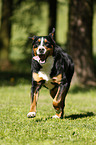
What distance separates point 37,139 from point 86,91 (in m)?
8.50

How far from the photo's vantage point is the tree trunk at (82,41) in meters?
14.4

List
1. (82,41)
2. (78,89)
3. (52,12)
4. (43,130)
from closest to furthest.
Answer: (43,130) < (78,89) < (82,41) < (52,12)

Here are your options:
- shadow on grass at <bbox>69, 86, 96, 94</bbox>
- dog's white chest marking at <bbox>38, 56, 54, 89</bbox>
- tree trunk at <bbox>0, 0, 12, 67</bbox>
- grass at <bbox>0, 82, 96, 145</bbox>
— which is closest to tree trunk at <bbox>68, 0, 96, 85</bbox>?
shadow on grass at <bbox>69, 86, 96, 94</bbox>

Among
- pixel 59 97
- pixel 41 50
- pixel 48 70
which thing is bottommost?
pixel 59 97

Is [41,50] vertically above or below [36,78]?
above

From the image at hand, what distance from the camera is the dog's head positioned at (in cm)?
618

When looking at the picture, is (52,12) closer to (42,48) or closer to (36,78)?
(36,78)

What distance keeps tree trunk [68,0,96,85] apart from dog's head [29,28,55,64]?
7.98 meters

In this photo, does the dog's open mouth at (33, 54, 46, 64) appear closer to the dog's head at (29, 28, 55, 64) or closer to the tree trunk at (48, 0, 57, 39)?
the dog's head at (29, 28, 55, 64)

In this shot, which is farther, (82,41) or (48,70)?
(82,41)

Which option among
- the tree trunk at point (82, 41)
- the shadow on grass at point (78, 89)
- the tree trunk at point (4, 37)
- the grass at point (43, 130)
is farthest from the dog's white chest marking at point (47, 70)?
the tree trunk at point (4, 37)

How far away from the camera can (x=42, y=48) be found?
6.13 m

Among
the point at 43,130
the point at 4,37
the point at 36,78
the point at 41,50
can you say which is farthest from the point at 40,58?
the point at 4,37

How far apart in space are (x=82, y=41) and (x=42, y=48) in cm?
858
